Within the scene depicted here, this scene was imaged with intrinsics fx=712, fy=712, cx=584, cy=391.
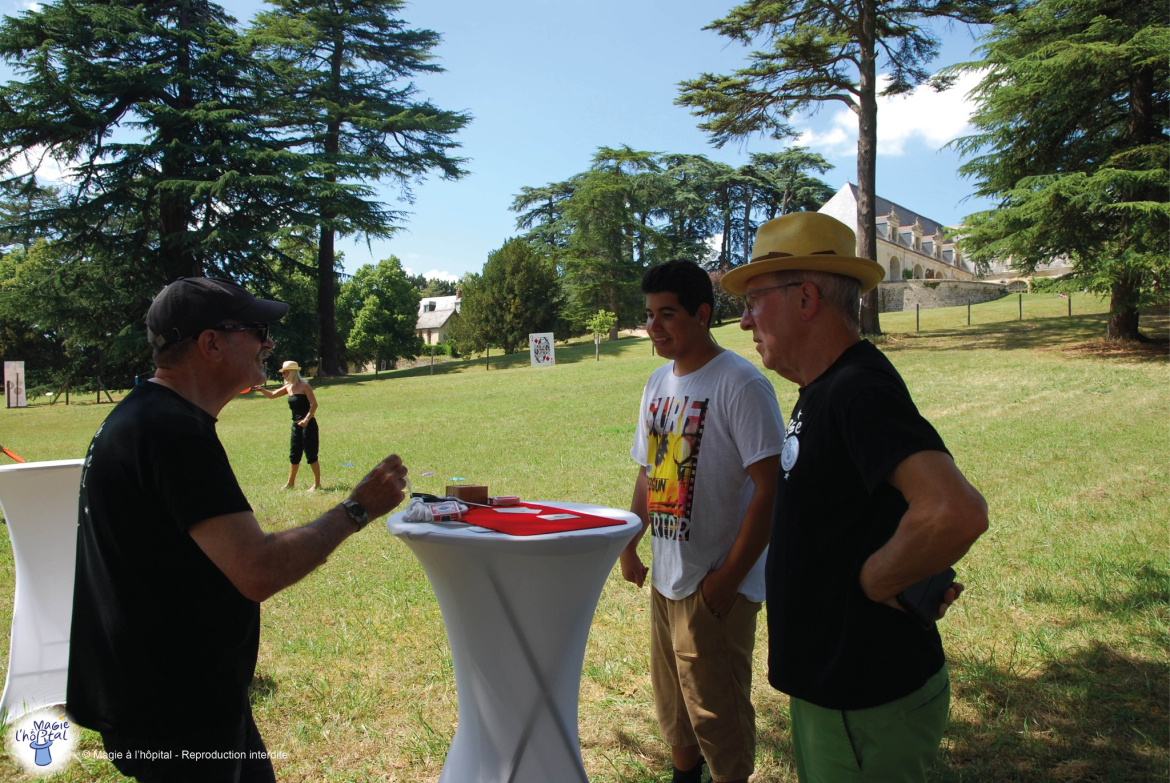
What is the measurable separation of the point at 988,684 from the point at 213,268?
32261 millimetres

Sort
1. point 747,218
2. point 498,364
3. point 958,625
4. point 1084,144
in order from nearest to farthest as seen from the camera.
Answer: point 958,625 → point 1084,144 → point 498,364 → point 747,218

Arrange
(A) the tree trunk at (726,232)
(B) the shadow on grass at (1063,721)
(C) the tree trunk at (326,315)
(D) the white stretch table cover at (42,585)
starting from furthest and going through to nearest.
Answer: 1. (A) the tree trunk at (726,232)
2. (C) the tree trunk at (326,315)
3. (D) the white stretch table cover at (42,585)
4. (B) the shadow on grass at (1063,721)

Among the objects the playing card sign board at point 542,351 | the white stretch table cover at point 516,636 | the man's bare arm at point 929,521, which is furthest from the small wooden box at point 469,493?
the playing card sign board at point 542,351

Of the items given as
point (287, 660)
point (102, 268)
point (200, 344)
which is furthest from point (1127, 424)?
point (102, 268)

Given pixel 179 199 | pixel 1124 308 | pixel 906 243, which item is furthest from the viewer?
pixel 906 243

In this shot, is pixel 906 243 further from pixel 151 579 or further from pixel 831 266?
pixel 151 579

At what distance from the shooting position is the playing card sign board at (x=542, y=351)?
32.4m

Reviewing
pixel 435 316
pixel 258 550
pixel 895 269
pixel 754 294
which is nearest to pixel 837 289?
pixel 754 294

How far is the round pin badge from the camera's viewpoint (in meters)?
1.69

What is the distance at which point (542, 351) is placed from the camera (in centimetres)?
3278

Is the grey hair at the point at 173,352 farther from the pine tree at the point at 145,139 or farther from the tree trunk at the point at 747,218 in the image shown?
the tree trunk at the point at 747,218

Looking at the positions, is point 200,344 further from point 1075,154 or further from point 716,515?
point 1075,154

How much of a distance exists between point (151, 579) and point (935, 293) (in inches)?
2283

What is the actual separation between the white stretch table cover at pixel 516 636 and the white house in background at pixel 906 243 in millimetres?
60450
